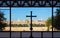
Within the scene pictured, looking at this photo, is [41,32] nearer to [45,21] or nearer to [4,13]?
[45,21]

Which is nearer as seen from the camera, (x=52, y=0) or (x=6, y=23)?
(x=52, y=0)

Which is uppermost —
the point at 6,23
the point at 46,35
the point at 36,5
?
the point at 36,5

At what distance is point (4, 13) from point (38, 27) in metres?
1.27

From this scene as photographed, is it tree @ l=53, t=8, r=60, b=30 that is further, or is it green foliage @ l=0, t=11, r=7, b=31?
tree @ l=53, t=8, r=60, b=30

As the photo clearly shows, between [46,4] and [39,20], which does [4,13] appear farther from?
[46,4]

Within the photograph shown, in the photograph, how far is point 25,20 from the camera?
673cm

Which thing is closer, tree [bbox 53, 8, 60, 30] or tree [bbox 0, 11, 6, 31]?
tree [bbox 0, 11, 6, 31]

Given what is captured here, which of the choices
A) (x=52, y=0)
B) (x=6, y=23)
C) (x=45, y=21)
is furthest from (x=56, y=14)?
(x=6, y=23)

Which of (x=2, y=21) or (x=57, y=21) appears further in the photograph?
(x=57, y=21)

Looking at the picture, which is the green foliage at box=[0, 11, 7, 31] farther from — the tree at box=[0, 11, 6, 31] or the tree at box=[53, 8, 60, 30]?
the tree at box=[53, 8, 60, 30]

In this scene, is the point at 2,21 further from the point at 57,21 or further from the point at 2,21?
the point at 57,21

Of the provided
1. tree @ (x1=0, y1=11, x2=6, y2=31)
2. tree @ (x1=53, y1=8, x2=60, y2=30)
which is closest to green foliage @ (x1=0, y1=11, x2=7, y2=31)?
tree @ (x1=0, y1=11, x2=6, y2=31)

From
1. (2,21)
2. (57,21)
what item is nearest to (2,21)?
(2,21)

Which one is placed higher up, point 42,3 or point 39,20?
point 42,3
